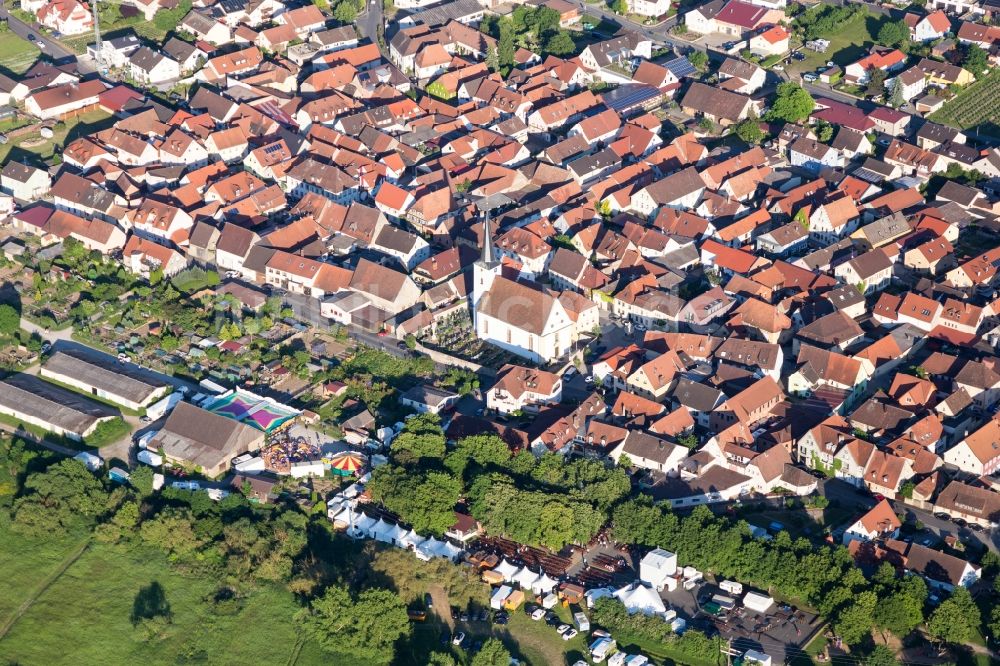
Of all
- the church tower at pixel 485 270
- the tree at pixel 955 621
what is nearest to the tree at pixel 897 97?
the church tower at pixel 485 270

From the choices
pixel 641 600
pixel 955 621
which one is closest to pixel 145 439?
pixel 641 600

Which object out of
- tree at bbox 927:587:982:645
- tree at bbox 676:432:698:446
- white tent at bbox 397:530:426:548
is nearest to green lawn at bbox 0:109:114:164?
white tent at bbox 397:530:426:548

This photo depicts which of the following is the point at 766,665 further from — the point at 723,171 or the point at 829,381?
the point at 723,171

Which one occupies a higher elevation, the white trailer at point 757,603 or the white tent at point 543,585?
the white tent at point 543,585

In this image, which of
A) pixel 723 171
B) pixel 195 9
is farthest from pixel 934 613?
pixel 195 9

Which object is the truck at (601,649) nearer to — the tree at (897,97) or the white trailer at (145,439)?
the white trailer at (145,439)

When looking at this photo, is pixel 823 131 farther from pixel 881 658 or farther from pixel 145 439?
pixel 145 439
